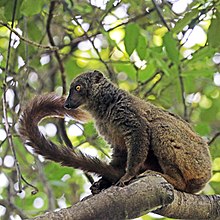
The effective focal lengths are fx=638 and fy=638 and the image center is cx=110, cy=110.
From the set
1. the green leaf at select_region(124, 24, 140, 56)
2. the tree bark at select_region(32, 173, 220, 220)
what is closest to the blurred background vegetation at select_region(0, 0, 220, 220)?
the green leaf at select_region(124, 24, 140, 56)

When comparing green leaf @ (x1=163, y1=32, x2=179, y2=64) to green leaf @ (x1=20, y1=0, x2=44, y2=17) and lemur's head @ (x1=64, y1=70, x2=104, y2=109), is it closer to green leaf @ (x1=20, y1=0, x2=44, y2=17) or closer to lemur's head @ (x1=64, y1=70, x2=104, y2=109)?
lemur's head @ (x1=64, y1=70, x2=104, y2=109)

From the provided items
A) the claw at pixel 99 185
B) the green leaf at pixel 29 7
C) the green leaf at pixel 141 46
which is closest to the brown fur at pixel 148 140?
the claw at pixel 99 185

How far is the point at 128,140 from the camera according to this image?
437 cm

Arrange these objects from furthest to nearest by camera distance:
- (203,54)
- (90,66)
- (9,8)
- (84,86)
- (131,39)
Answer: (90,66) < (203,54) < (131,39) < (84,86) < (9,8)

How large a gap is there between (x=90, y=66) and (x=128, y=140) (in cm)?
318

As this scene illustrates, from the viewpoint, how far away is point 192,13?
4.75 metres

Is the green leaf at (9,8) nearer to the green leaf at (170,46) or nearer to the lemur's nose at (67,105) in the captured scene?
the lemur's nose at (67,105)

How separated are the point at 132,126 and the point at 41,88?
2.19 meters

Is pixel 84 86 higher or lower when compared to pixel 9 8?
lower

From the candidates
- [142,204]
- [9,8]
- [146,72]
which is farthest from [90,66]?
[142,204]

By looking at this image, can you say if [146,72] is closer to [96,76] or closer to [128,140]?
[96,76]

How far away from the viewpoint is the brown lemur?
13.1 ft

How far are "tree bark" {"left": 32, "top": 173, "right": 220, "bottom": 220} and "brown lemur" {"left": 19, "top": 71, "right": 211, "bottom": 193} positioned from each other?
0.35m

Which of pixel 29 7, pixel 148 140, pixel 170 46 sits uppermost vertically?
pixel 29 7
